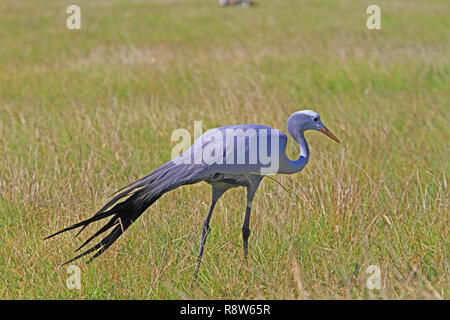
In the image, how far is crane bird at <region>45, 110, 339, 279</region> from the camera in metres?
2.98

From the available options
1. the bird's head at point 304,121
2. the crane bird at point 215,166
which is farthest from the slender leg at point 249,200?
the bird's head at point 304,121

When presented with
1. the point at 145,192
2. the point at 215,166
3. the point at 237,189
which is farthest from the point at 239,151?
the point at 237,189

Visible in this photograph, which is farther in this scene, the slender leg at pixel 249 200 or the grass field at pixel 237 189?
the slender leg at pixel 249 200

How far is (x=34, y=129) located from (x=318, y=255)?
3542 millimetres

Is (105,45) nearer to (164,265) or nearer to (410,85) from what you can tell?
(410,85)

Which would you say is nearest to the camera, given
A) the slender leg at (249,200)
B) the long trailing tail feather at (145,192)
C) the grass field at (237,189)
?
the long trailing tail feather at (145,192)

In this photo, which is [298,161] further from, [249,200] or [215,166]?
[215,166]

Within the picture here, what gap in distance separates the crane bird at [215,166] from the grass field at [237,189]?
326mm

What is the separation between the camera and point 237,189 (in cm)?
450

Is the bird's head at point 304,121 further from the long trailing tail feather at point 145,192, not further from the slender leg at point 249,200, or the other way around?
the long trailing tail feather at point 145,192

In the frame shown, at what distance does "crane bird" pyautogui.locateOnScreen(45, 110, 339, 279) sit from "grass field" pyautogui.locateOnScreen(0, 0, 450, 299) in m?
0.33

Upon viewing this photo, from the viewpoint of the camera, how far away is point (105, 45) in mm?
12984

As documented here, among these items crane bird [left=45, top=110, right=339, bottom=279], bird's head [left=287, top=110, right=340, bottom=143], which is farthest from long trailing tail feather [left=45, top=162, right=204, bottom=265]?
bird's head [left=287, top=110, right=340, bottom=143]

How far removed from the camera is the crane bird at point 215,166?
2977 millimetres
